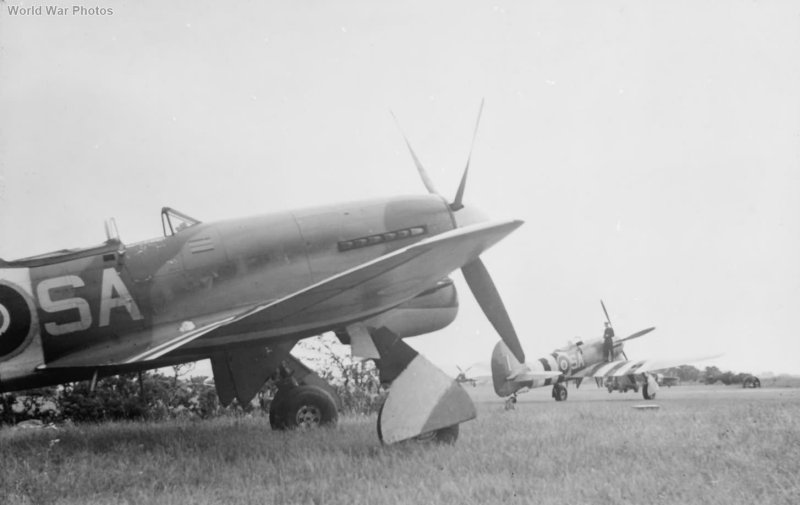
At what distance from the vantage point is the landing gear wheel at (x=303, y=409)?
6.40 metres

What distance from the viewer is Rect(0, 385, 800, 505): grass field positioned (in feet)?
11.2

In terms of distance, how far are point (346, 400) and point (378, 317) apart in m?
4.66

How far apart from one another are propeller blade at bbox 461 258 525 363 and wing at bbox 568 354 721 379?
47.6ft

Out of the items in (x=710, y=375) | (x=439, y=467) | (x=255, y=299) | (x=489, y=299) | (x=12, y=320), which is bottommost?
(x=710, y=375)

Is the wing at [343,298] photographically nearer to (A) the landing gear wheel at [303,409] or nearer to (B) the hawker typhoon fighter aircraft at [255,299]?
(B) the hawker typhoon fighter aircraft at [255,299]

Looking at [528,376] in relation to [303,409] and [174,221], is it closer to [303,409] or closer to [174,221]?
[303,409]

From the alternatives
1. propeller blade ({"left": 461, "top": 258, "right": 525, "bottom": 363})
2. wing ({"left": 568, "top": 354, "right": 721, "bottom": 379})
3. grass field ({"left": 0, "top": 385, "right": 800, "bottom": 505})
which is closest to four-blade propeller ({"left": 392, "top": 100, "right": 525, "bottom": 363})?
propeller blade ({"left": 461, "top": 258, "right": 525, "bottom": 363})

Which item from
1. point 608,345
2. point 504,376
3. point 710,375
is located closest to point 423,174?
point 504,376

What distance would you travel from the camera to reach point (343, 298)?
5332 millimetres

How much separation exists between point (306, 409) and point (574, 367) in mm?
15655

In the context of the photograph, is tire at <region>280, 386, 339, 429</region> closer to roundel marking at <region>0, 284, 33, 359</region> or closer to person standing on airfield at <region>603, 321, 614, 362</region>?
roundel marking at <region>0, 284, 33, 359</region>

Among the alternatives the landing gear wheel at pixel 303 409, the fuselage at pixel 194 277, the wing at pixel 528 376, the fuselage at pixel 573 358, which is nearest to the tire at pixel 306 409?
the landing gear wheel at pixel 303 409

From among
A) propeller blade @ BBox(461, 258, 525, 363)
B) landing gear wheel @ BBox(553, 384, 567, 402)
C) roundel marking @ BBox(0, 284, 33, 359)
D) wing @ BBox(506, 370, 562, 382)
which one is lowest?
landing gear wheel @ BBox(553, 384, 567, 402)

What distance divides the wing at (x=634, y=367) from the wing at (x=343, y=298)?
15.6m
